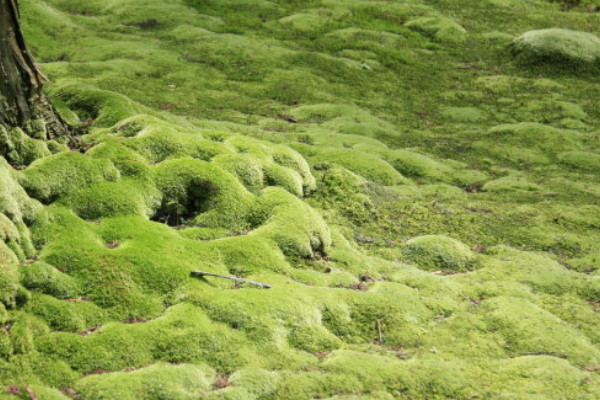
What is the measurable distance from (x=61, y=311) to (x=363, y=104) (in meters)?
34.2

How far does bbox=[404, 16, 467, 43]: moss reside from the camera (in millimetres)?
62312

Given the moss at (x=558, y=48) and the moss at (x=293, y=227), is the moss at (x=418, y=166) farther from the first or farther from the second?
the moss at (x=558, y=48)

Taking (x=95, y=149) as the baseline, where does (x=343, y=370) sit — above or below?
below

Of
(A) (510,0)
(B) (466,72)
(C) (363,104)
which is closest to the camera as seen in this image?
(C) (363,104)

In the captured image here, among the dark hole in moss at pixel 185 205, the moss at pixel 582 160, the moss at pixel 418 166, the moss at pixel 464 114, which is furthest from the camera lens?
the moss at pixel 464 114

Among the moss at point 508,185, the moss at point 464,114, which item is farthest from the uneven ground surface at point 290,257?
the moss at point 464,114

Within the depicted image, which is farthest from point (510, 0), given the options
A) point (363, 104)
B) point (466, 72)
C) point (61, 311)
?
point (61, 311)

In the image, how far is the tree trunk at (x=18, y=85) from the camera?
14711mm

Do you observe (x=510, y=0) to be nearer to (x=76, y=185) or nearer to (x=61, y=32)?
(x=61, y=32)

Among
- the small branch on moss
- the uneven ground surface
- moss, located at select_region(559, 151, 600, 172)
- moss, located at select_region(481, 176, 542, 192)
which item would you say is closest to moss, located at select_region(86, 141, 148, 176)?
the uneven ground surface

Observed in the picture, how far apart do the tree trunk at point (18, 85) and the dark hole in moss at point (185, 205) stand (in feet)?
12.7

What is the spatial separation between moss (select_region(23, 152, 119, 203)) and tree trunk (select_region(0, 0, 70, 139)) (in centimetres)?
143

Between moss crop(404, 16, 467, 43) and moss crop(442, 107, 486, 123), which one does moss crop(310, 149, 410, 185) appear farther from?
moss crop(404, 16, 467, 43)

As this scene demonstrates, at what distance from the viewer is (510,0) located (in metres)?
76.6
